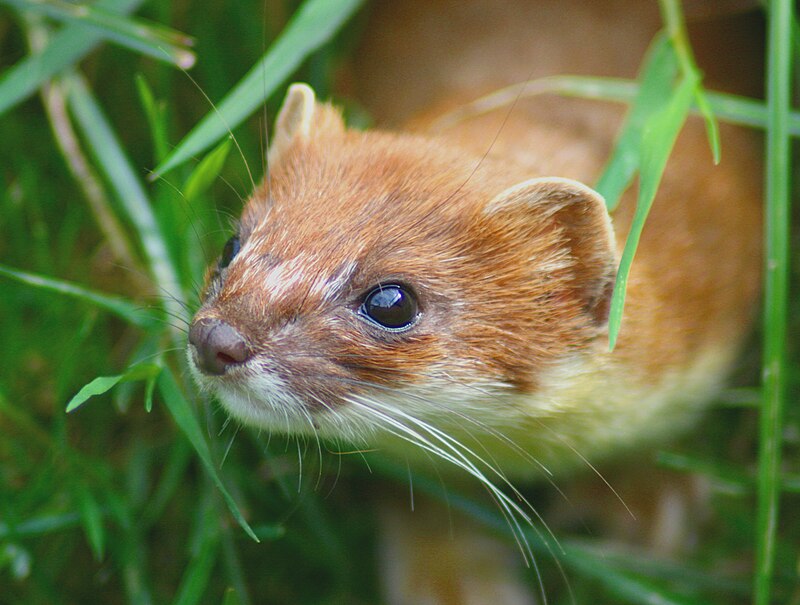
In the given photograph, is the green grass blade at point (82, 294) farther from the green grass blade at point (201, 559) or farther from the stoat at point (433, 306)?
the green grass blade at point (201, 559)

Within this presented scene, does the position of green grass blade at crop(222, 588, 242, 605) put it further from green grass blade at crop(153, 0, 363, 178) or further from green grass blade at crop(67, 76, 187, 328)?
green grass blade at crop(153, 0, 363, 178)

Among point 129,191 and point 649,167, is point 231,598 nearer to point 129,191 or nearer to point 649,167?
point 129,191

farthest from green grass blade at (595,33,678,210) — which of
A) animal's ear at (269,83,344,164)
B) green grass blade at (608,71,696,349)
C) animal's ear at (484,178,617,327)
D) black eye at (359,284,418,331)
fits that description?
animal's ear at (269,83,344,164)

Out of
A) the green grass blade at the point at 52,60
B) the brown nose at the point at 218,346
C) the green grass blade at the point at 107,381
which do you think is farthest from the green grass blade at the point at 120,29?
the brown nose at the point at 218,346

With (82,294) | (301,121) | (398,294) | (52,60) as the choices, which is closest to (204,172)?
(301,121)

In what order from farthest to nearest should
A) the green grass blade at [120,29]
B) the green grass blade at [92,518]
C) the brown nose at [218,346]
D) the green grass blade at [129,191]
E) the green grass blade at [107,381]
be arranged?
the green grass blade at [129,191]
the green grass blade at [120,29]
the green grass blade at [92,518]
the green grass blade at [107,381]
the brown nose at [218,346]

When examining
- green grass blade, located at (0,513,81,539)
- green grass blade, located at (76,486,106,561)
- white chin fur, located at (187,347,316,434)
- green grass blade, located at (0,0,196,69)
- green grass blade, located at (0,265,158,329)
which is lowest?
green grass blade, located at (0,513,81,539)
